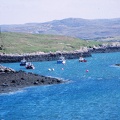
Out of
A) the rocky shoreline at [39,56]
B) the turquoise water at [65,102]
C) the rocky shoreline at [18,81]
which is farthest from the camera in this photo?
the rocky shoreline at [39,56]

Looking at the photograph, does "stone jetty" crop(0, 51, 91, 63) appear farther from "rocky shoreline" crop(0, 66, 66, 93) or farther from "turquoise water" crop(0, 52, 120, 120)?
"turquoise water" crop(0, 52, 120, 120)

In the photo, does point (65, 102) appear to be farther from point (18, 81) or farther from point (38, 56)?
point (38, 56)

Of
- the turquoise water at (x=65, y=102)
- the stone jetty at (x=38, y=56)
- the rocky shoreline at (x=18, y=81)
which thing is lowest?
the turquoise water at (x=65, y=102)

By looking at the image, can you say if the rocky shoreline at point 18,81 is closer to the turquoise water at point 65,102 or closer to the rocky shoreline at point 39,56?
the turquoise water at point 65,102

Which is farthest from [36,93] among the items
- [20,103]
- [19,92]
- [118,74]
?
[118,74]

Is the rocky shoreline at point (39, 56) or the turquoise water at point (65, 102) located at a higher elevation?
the rocky shoreline at point (39, 56)

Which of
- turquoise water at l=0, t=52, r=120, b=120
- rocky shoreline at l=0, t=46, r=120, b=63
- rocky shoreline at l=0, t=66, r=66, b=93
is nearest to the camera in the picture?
turquoise water at l=0, t=52, r=120, b=120

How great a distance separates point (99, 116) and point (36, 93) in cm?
1933

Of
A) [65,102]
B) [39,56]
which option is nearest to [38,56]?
[39,56]

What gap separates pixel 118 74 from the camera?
101m

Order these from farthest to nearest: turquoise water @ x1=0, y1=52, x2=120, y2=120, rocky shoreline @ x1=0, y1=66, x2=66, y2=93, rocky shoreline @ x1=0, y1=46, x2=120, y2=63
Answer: rocky shoreline @ x1=0, y1=46, x2=120, y2=63 < rocky shoreline @ x1=0, y1=66, x2=66, y2=93 < turquoise water @ x1=0, y1=52, x2=120, y2=120

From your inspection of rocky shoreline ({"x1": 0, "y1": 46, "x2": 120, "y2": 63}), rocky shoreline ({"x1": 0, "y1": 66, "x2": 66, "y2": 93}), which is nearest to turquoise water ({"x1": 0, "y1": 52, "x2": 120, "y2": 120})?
rocky shoreline ({"x1": 0, "y1": 66, "x2": 66, "y2": 93})

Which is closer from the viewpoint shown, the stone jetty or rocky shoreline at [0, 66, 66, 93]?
rocky shoreline at [0, 66, 66, 93]

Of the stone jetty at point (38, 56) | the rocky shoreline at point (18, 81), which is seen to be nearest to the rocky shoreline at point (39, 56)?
the stone jetty at point (38, 56)
